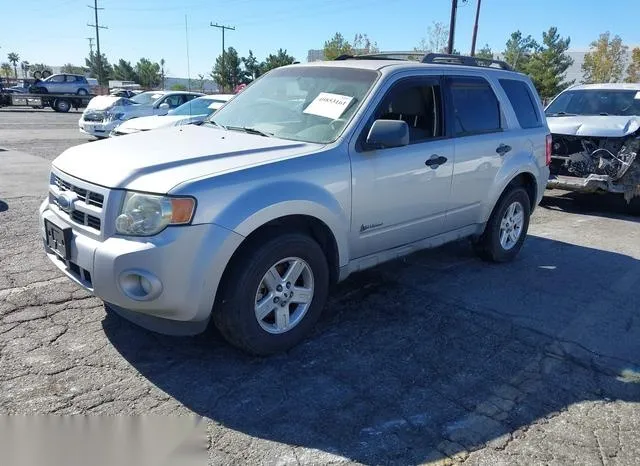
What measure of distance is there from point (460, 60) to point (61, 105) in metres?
32.7

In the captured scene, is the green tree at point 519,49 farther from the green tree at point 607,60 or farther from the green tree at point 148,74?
the green tree at point 148,74

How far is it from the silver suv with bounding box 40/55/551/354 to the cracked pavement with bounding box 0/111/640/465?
0.35 m

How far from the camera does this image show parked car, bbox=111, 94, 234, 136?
11406mm

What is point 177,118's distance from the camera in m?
11.9

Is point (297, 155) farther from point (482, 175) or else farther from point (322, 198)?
point (482, 175)

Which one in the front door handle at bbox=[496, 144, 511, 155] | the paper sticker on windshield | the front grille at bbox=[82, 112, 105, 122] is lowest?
the front grille at bbox=[82, 112, 105, 122]

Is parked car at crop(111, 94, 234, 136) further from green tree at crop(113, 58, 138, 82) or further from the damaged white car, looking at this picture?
green tree at crop(113, 58, 138, 82)

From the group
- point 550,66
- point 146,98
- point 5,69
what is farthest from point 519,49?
point 5,69

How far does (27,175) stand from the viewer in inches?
362

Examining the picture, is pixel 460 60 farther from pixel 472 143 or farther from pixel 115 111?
pixel 115 111

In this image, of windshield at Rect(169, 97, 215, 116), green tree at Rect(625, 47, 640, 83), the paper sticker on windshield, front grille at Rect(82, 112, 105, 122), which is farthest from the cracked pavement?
green tree at Rect(625, 47, 640, 83)

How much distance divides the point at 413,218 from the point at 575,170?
5638 mm

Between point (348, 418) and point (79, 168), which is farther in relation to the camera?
point (79, 168)

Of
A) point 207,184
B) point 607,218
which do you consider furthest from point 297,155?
point 607,218
